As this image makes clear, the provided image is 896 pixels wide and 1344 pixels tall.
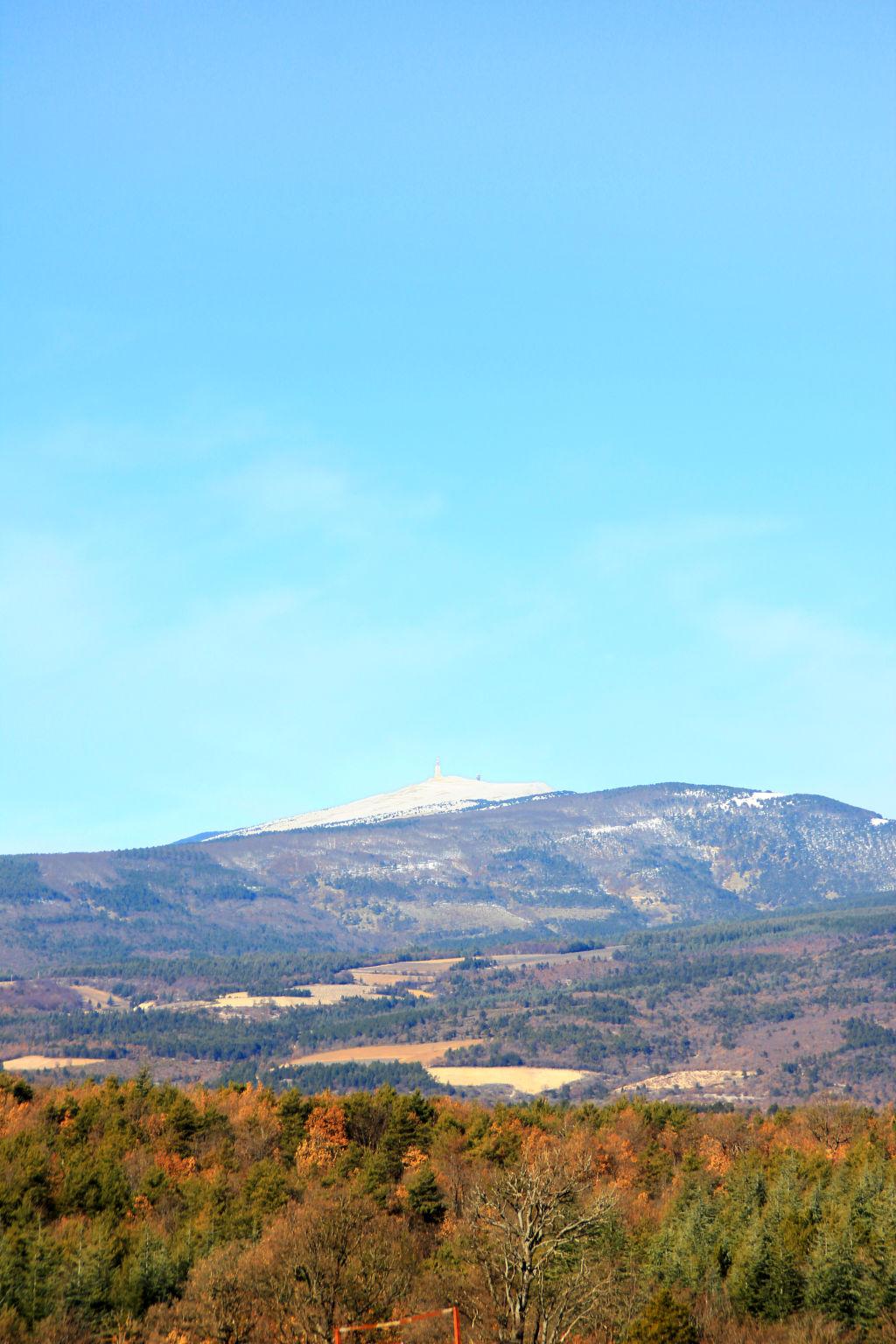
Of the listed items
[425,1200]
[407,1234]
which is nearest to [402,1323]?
[407,1234]

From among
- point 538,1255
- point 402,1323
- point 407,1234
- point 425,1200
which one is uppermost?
point 538,1255

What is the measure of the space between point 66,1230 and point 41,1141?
122ft

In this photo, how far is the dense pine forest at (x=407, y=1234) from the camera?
3954 inches

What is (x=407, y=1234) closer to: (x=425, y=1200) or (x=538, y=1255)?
(x=425, y=1200)

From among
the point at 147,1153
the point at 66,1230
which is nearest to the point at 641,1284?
the point at 66,1230

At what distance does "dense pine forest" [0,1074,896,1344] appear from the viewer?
330 ft

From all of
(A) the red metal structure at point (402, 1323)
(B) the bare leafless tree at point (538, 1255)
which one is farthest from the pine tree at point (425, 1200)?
(B) the bare leafless tree at point (538, 1255)

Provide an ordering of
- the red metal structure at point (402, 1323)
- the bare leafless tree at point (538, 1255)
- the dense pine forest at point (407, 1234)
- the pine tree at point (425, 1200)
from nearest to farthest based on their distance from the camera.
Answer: the red metal structure at point (402, 1323), the bare leafless tree at point (538, 1255), the dense pine forest at point (407, 1234), the pine tree at point (425, 1200)

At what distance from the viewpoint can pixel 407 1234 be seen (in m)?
139

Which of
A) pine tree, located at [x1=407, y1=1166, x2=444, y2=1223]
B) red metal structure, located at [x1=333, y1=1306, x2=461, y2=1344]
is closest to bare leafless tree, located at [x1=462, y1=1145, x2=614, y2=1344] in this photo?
red metal structure, located at [x1=333, y1=1306, x2=461, y2=1344]

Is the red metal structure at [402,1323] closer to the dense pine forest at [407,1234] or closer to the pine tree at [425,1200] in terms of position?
the dense pine forest at [407,1234]

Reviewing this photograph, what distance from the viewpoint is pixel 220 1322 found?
102250 mm

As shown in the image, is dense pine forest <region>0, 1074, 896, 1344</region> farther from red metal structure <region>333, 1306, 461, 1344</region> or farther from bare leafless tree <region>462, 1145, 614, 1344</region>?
red metal structure <region>333, 1306, 461, 1344</region>

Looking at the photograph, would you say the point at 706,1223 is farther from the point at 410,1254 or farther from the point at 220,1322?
the point at 220,1322
